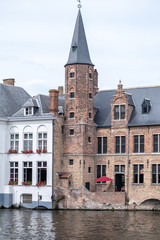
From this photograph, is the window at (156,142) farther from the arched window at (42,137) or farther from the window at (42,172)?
the window at (42,172)

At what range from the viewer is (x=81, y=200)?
162 ft

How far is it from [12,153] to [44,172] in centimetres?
443

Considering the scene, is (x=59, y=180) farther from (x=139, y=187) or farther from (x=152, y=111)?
(x=152, y=111)

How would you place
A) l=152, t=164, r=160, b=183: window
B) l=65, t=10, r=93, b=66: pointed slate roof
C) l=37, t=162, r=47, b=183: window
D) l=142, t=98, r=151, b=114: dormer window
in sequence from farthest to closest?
l=65, t=10, r=93, b=66: pointed slate roof, l=142, t=98, r=151, b=114: dormer window, l=37, t=162, r=47, b=183: window, l=152, t=164, r=160, b=183: window

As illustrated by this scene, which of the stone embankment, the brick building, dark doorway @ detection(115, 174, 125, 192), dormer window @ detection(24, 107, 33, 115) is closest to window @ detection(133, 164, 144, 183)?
the brick building

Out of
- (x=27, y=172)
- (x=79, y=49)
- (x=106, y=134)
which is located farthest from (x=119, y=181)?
(x=79, y=49)

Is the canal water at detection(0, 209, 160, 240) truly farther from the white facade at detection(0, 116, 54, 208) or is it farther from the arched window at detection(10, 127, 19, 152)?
the arched window at detection(10, 127, 19, 152)

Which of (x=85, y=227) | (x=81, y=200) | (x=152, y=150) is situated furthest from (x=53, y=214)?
(x=152, y=150)

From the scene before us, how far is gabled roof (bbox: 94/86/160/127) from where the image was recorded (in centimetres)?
5047

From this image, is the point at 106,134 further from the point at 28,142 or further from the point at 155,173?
the point at 28,142

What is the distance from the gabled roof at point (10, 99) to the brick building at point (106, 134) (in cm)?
670

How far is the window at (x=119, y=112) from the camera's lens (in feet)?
170

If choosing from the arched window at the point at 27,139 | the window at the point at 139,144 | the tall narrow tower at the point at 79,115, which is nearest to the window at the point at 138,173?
the window at the point at 139,144

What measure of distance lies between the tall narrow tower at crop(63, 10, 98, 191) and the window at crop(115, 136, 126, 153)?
2665 millimetres
